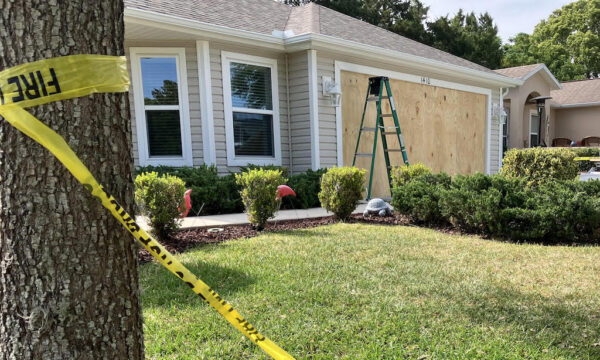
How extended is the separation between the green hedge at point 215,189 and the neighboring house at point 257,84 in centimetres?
58

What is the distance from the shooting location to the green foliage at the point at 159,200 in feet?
15.5

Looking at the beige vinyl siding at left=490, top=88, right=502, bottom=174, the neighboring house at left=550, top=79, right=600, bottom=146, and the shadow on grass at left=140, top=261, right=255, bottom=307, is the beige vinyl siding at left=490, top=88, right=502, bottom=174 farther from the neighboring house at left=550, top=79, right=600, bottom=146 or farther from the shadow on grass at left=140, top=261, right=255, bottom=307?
→ the shadow on grass at left=140, top=261, right=255, bottom=307

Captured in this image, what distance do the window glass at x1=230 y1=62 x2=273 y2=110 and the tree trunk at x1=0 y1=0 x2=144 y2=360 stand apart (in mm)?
6718

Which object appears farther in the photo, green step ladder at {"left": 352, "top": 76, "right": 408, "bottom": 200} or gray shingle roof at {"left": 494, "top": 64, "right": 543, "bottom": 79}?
gray shingle roof at {"left": 494, "top": 64, "right": 543, "bottom": 79}

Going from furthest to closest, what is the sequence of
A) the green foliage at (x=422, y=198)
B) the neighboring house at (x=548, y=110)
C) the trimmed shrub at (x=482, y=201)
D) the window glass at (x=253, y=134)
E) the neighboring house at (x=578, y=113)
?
the neighboring house at (x=578, y=113) < the neighboring house at (x=548, y=110) < the window glass at (x=253, y=134) < the green foliage at (x=422, y=198) < the trimmed shrub at (x=482, y=201)

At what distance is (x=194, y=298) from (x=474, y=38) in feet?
100

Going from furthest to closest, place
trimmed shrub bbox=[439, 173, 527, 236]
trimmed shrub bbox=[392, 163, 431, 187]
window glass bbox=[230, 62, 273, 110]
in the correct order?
window glass bbox=[230, 62, 273, 110] → trimmed shrub bbox=[392, 163, 431, 187] → trimmed shrub bbox=[439, 173, 527, 236]

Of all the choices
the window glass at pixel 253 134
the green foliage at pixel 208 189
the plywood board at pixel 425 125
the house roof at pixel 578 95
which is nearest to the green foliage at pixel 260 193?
the green foliage at pixel 208 189

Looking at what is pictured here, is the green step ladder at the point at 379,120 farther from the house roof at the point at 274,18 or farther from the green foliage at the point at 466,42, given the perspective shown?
the green foliage at the point at 466,42

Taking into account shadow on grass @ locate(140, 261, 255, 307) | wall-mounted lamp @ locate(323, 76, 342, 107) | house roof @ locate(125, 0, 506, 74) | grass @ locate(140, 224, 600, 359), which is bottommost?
grass @ locate(140, 224, 600, 359)

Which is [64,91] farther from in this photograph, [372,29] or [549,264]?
[372,29]

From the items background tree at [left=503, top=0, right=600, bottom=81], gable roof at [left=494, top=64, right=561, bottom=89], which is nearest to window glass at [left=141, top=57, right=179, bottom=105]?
gable roof at [left=494, top=64, right=561, bottom=89]

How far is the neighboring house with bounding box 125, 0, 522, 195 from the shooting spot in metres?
7.39

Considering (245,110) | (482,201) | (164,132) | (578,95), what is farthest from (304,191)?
(578,95)
